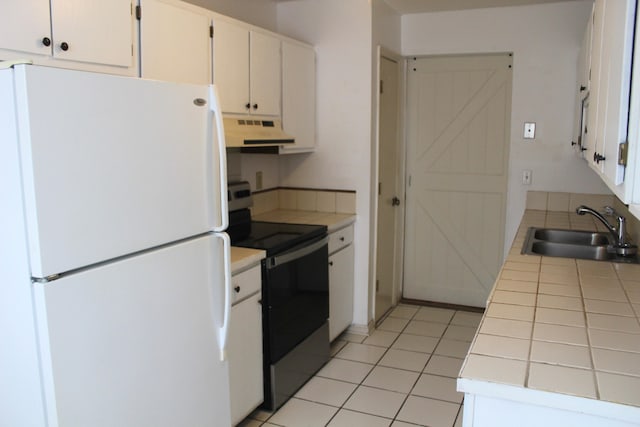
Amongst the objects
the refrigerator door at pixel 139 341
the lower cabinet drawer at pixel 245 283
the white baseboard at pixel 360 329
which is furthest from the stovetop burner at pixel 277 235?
the white baseboard at pixel 360 329

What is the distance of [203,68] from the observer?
273 centimetres

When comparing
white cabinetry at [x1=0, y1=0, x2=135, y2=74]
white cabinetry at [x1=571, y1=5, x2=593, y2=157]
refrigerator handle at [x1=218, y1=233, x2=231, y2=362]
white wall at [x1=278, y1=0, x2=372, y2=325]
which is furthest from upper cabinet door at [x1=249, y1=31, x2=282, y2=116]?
white cabinetry at [x1=571, y1=5, x2=593, y2=157]

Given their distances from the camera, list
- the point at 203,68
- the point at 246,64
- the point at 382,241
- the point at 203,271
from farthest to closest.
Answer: the point at 382,241
the point at 246,64
the point at 203,68
the point at 203,271

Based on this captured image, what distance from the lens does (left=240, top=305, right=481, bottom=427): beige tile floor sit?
2842 mm

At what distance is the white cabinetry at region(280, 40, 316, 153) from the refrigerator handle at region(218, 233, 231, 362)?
158 cm

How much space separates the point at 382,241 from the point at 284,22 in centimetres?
182

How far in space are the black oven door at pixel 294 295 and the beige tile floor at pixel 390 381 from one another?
31 cm

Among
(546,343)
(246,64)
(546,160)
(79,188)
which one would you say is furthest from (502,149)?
(79,188)

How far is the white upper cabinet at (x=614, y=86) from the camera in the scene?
1.39m

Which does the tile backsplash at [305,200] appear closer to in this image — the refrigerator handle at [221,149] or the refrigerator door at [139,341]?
the refrigerator handle at [221,149]

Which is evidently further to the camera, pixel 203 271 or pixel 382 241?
pixel 382 241

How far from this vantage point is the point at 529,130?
4.15 metres

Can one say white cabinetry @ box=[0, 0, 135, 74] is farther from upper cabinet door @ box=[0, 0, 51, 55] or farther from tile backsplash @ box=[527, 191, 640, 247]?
tile backsplash @ box=[527, 191, 640, 247]

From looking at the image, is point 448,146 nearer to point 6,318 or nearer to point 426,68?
point 426,68
